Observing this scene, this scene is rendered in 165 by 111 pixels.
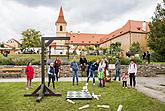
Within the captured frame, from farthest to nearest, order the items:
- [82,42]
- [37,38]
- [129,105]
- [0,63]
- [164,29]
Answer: [82,42]
[37,38]
[0,63]
[164,29]
[129,105]

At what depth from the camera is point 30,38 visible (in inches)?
2955

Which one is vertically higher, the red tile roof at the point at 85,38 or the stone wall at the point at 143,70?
the red tile roof at the point at 85,38

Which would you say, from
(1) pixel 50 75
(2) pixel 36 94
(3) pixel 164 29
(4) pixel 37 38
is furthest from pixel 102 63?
(4) pixel 37 38

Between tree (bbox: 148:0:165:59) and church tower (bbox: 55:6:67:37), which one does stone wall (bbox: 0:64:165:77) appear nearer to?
tree (bbox: 148:0:165:59)

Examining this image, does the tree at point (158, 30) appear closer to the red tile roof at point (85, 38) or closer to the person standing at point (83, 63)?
the person standing at point (83, 63)

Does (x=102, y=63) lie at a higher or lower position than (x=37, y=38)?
lower

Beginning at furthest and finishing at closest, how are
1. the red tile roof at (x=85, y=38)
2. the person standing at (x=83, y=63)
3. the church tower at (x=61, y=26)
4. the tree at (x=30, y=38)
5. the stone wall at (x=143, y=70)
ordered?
the red tile roof at (x=85, y=38), the church tower at (x=61, y=26), the tree at (x=30, y=38), the stone wall at (x=143, y=70), the person standing at (x=83, y=63)

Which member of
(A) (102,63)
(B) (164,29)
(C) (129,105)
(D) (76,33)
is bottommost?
(C) (129,105)

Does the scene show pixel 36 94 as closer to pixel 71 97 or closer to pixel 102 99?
pixel 71 97

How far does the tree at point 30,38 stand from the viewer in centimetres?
7288

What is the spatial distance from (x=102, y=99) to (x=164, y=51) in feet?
45.3

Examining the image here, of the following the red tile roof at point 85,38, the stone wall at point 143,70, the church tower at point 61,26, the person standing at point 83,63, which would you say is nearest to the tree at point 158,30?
the stone wall at point 143,70

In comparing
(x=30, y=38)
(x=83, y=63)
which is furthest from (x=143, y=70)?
(x=30, y=38)

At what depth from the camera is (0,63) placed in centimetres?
2498
